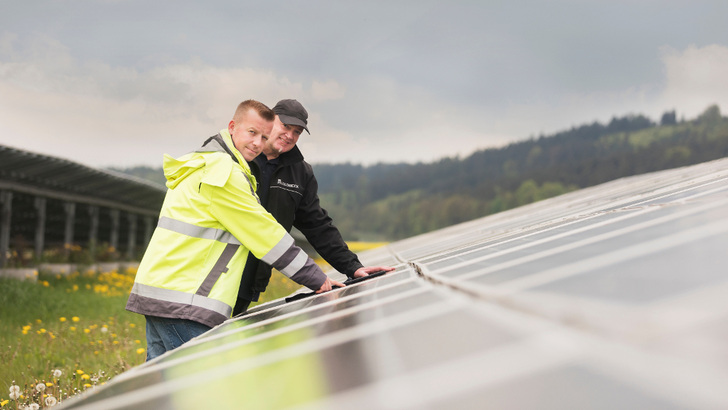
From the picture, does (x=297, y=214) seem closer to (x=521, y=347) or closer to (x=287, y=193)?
(x=287, y=193)

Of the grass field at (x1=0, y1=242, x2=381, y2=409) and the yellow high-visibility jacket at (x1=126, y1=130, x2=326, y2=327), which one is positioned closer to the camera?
the yellow high-visibility jacket at (x1=126, y1=130, x2=326, y2=327)

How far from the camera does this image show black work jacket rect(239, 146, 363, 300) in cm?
339

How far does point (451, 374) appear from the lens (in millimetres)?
779

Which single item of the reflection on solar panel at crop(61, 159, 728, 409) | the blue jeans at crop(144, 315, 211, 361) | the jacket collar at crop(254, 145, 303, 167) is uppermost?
the jacket collar at crop(254, 145, 303, 167)

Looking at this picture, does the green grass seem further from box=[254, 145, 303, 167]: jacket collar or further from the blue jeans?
box=[254, 145, 303, 167]: jacket collar

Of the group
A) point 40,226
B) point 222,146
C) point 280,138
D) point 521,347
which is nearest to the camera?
point 521,347

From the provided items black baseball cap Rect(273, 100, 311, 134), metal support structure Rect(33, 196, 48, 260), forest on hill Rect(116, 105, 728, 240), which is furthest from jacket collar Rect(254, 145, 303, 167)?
forest on hill Rect(116, 105, 728, 240)

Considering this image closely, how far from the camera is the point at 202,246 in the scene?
2.42 metres

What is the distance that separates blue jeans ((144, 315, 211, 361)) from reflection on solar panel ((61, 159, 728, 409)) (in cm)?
96

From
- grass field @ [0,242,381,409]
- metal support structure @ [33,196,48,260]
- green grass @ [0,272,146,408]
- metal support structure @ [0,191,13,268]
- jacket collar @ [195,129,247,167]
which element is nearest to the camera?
jacket collar @ [195,129,247,167]

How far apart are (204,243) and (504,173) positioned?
102 metres

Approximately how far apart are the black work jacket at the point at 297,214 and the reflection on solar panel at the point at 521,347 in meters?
1.84

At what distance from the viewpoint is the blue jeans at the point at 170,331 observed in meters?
2.46

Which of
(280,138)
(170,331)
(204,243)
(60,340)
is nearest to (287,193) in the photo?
(280,138)
